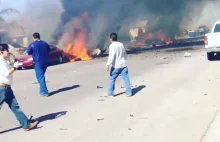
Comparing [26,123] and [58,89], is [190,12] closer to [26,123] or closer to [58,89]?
[58,89]

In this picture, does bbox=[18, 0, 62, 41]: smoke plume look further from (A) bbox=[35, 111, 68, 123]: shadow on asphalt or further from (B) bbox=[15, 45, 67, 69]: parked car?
(A) bbox=[35, 111, 68, 123]: shadow on asphalt

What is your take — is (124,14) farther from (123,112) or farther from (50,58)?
(123,112)

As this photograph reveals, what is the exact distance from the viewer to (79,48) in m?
28.6

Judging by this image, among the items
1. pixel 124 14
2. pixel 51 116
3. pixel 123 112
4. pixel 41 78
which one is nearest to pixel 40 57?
pixel 41 78

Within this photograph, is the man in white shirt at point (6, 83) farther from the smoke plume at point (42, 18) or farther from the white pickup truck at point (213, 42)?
the smoke plume at point (42, 18)

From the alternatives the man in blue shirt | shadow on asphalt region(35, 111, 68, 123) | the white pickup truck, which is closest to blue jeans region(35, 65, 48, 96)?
the man in blue shirt

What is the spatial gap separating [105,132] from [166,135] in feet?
3.39

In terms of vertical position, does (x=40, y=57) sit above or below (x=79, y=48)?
above

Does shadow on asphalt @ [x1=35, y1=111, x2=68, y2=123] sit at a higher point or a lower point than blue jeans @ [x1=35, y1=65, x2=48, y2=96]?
lower

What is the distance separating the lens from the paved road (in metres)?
6.35

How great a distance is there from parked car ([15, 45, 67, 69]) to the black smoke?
6487mm

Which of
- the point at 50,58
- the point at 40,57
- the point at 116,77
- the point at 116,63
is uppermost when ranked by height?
the point at 40,57

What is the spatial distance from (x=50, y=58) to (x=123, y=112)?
1601 cm

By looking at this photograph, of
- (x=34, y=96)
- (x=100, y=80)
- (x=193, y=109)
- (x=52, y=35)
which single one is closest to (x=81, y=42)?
(x=52, y=35)
